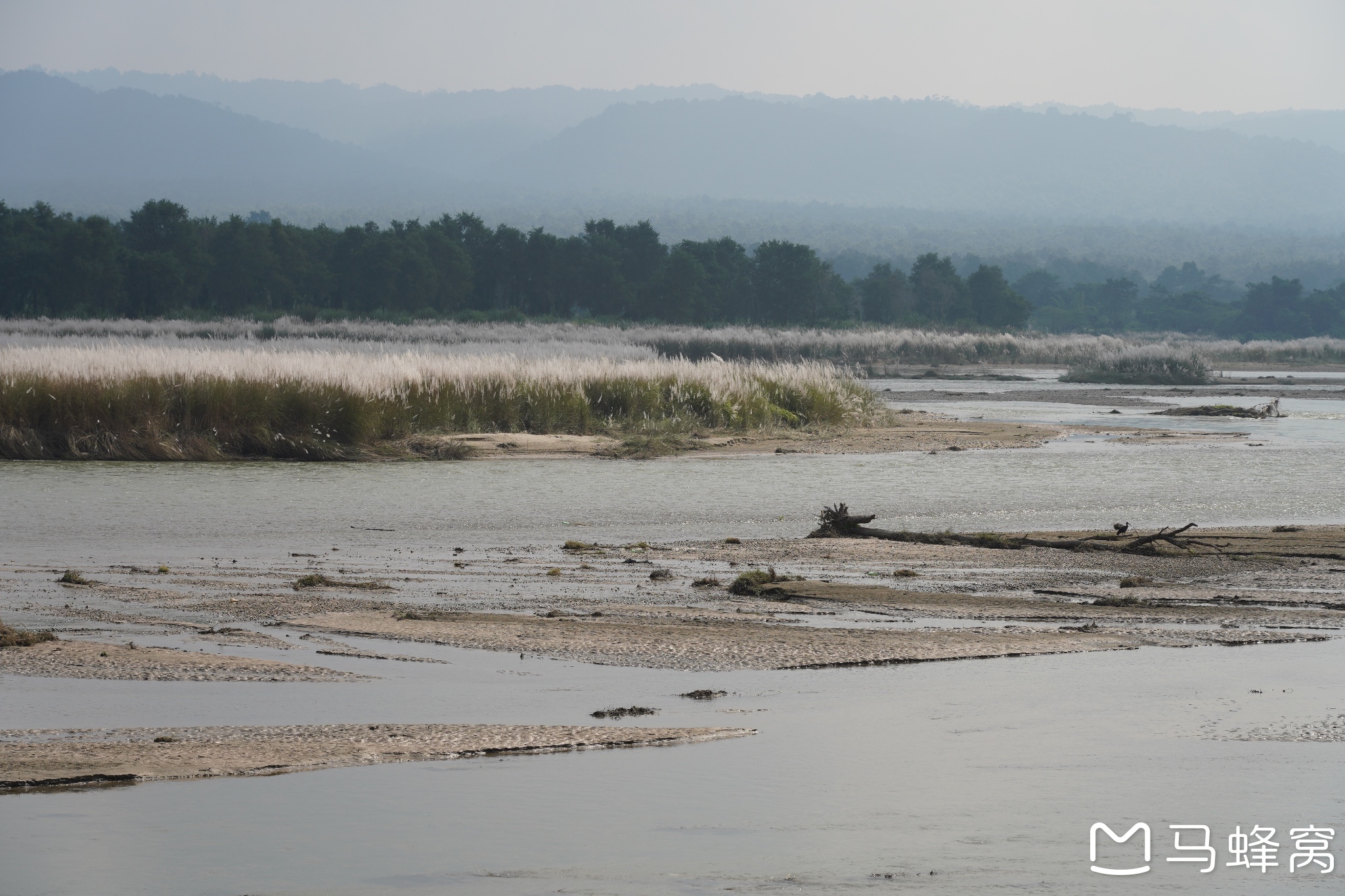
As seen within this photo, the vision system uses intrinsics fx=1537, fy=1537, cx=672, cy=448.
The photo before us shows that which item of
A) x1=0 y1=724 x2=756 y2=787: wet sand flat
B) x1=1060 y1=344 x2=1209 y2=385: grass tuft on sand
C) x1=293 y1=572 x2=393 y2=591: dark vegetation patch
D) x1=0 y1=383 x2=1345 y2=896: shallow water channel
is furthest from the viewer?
x1=1060 y1=344 x2=1209 y2=385: grass tuft on sand

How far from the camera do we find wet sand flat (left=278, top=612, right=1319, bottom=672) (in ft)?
24.3

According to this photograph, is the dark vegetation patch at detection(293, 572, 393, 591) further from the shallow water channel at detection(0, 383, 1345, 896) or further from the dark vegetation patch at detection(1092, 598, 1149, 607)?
the dark vegetation patch at detection(1092, 598, 1149, 607)

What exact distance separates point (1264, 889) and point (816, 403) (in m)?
23.8

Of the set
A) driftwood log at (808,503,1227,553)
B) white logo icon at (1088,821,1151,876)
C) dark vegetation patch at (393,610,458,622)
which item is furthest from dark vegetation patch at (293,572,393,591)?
white logo icon at (1088,821,1151,876)

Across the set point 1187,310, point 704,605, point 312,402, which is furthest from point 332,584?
point 1187,310

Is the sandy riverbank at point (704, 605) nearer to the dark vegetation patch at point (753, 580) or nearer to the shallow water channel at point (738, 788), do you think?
the dark vegetation patch at point (753, 580)

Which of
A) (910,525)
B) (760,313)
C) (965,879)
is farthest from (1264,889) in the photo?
(760,313)

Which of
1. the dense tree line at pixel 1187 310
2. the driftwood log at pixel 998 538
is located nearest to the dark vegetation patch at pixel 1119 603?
the driftwood log at pixel 998 538

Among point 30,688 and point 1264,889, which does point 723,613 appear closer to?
point 30,688

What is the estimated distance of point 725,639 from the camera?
7.79m

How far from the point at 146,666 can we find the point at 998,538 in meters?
7.03

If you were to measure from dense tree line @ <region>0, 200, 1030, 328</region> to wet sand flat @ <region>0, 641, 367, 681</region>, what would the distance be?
6587cm

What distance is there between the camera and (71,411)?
20.3 m

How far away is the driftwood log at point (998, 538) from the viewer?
11445mm
